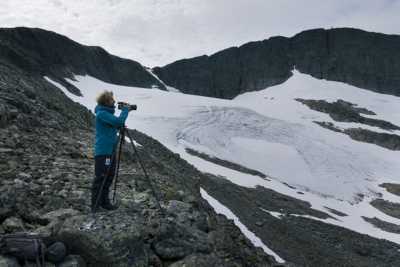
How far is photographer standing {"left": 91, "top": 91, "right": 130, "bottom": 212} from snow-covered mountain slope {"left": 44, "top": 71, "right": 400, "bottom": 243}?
23326mm

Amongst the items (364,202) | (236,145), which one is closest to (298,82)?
(236,145)

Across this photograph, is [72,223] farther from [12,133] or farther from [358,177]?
[358,177]

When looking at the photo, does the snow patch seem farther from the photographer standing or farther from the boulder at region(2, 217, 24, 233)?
the boulder at region(2, 217, 24, 233)

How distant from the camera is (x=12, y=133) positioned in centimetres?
1127

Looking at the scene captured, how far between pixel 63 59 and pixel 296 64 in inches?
2200

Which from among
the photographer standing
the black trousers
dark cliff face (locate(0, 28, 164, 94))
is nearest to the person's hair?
the photographer standing

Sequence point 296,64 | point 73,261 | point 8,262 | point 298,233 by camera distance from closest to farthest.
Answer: point 8,262 < point 73,261 < point 298,233 < point 296,64

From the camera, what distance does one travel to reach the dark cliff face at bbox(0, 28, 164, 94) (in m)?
56.9

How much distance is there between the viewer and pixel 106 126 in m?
7.62

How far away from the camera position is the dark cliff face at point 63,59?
56.9m

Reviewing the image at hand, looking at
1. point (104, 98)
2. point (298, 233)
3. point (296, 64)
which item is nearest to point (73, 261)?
point (104, 98)


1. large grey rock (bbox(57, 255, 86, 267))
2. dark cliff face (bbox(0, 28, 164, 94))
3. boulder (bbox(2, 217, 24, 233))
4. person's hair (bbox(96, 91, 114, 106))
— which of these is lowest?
large grey rock (bbox(57, 255, 86, 267))

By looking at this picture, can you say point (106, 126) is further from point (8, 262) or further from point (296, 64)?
point (296, 64)

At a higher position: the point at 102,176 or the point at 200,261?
the point at 102,176
